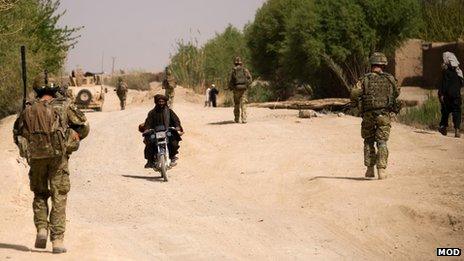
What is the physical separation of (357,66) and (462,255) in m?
25.4

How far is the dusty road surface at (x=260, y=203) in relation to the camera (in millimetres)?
10000

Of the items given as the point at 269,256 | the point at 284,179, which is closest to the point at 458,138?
the point at 284,179

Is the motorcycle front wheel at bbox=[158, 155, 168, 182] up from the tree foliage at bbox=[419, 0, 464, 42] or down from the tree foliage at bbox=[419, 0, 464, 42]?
down

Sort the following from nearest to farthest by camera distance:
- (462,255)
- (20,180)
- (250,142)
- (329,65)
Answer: (462,255)
(20,180)
(250,142)
(329,65)

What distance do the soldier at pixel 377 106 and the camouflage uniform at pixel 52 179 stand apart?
19.2ft

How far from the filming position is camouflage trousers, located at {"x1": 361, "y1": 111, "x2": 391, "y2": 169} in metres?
13.8

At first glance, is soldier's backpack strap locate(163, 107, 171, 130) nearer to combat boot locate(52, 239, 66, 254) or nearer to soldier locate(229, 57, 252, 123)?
combat boot locate(52, 239, 66, 254)

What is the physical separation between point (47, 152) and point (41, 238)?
2.77 ft

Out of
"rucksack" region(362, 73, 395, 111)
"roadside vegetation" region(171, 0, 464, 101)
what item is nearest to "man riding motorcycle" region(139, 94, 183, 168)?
"rucksack" region(362, 73, 395, 111)

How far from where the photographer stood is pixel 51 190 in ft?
29.6

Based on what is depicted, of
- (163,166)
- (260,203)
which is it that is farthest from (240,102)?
(260,203)

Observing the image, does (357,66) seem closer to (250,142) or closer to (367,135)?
(250,142)

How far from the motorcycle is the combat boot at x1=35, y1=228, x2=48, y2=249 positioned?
20.2ft

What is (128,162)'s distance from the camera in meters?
19.0
